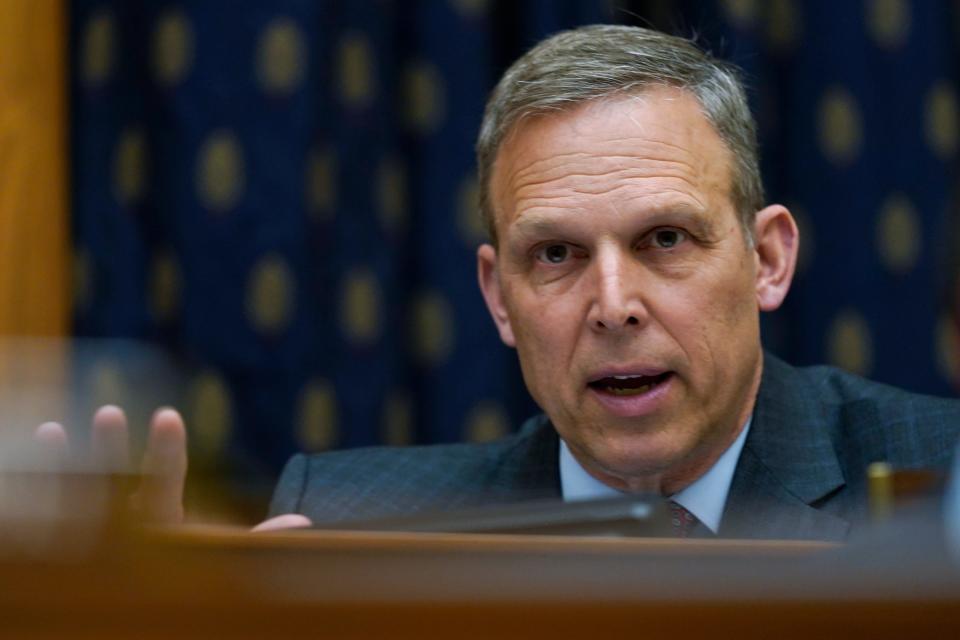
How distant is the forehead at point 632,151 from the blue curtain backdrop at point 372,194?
0.72 meters

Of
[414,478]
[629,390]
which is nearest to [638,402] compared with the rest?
[629,390]

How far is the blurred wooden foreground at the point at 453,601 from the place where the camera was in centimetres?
44

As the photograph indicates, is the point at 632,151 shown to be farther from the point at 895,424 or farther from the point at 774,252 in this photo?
the point at 895,424

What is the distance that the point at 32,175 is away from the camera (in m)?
2.36

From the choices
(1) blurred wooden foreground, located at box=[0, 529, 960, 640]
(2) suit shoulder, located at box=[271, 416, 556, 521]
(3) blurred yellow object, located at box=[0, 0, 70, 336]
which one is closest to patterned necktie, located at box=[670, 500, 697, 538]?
(2) suit shoulder, located at box=[271, 416, 556, 521]

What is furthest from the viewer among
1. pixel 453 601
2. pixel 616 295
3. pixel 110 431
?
pixel 616 295

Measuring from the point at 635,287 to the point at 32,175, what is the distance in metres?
1.36

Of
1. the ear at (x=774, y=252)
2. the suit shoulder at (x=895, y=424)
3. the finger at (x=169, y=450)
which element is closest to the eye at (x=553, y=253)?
the ear at (x=774, y=252)

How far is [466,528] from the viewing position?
753 millimetres

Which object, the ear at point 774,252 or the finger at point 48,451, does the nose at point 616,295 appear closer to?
the ear at point 774,252

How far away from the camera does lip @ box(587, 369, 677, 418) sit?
1525mm

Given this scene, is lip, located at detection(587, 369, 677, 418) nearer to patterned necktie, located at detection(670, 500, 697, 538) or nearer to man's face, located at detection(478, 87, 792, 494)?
man's face, located at detection(478, 87, 792, 494)

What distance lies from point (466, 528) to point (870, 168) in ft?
5.90

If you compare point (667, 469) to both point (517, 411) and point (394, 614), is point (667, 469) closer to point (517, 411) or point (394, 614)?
point (517, 411)
